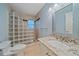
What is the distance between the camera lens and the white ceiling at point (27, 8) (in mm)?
1436

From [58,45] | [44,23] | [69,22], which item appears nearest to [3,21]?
[44,23]

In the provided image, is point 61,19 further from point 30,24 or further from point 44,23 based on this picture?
point 30,24

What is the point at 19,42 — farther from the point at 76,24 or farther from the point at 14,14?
the point at 76,24

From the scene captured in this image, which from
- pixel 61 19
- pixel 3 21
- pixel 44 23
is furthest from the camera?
pixel 61 19

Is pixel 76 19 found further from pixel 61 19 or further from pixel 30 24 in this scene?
pixel 30 24

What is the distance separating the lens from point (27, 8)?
1.48 meters

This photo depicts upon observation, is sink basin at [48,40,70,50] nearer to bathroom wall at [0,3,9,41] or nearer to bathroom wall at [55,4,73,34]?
bathroom wall at [55,4,73,34]

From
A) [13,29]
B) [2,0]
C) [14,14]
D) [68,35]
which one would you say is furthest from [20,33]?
[68,35]

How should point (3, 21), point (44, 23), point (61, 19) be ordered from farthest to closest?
point (61, 19) → point (44, 23) → point (3, 21)

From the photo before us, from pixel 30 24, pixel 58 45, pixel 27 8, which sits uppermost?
pixel 27 8

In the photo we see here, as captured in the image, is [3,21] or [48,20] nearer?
[3,21]

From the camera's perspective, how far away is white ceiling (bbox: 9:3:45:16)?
1436mm

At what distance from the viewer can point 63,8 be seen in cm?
162

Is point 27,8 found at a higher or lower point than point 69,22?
higher
